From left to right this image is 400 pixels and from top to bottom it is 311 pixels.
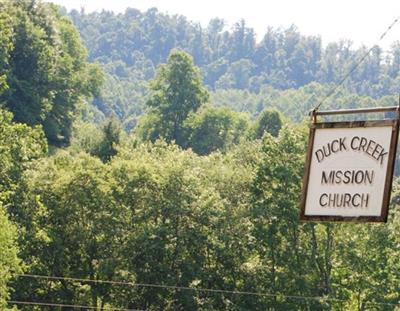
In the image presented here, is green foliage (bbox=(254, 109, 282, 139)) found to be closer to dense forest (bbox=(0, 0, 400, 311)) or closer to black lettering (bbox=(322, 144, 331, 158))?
dense forest (bbox=(0, 0, 400, 311))

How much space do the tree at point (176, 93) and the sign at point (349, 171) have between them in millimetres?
93971

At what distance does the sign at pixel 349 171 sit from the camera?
11531 mm

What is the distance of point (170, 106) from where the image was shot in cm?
10781

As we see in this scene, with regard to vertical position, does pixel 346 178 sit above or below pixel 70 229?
below

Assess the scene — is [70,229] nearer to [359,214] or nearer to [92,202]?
[92,202]

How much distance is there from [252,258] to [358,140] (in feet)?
131

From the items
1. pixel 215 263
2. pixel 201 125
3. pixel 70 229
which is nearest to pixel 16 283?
pixel 70 229

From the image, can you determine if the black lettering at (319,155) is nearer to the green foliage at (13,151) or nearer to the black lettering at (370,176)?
the black lettering at (370,176)

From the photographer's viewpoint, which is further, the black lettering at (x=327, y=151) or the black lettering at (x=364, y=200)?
the black lettering at (x=327, y=151)

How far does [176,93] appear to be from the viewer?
109500mm

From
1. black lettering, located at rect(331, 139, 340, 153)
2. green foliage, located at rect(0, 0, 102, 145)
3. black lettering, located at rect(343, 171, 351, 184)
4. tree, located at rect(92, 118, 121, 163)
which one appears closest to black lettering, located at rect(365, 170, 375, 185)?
black lettering, located at rect(343, 171, 351, 184)

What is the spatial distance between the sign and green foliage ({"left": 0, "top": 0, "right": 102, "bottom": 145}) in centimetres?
6117

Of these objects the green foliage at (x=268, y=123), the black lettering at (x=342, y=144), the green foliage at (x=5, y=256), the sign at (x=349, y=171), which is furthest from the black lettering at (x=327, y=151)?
the green foliage at (x=268, y=123)

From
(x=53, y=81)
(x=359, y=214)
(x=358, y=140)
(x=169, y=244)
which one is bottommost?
(x=359, y=214)
